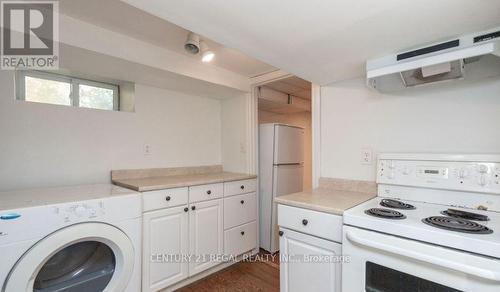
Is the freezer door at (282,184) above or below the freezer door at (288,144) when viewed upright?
below

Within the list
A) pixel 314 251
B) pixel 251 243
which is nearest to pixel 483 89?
pixel 314 251

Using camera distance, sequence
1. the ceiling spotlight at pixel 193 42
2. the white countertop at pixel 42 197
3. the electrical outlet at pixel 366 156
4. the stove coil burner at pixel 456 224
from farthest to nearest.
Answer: the electrical outlet at pixel 366 156, the ceiling spotlight at pixel 193 42, the white countertop at pixel 42 197, the stove coil burner at pixel 456 224

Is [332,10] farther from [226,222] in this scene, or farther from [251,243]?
[251,243]

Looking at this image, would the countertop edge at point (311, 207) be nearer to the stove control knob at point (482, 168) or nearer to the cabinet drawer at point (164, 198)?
the stove control knob at point (482, 168)

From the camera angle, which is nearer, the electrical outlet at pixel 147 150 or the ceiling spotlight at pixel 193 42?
the ceiling spotlight at pixel 193 42

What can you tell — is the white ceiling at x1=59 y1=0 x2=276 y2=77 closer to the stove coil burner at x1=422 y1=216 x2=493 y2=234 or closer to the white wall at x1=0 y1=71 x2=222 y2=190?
the white wall at x1=0 y1=71 x2=222 y2=190

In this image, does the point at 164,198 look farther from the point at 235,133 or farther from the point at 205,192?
the point at 235,133

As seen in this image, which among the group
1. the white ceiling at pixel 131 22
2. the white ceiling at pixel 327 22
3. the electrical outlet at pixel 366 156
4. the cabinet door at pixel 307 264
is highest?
the white ceiling at pixel 131 22

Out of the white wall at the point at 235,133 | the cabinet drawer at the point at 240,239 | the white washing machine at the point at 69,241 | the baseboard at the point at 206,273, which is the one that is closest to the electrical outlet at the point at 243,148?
the white wall at the point at 235,133

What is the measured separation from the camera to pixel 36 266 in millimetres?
1111

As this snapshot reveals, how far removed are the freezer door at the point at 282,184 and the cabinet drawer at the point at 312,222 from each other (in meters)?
1.21

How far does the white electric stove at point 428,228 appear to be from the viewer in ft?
2.73

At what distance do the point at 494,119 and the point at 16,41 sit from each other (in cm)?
274

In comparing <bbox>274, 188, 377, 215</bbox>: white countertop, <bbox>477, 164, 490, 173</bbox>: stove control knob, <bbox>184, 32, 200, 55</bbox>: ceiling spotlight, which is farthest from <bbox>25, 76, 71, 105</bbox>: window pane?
<bbox>477, 164, 490, 173</bbox>: stove control knob
